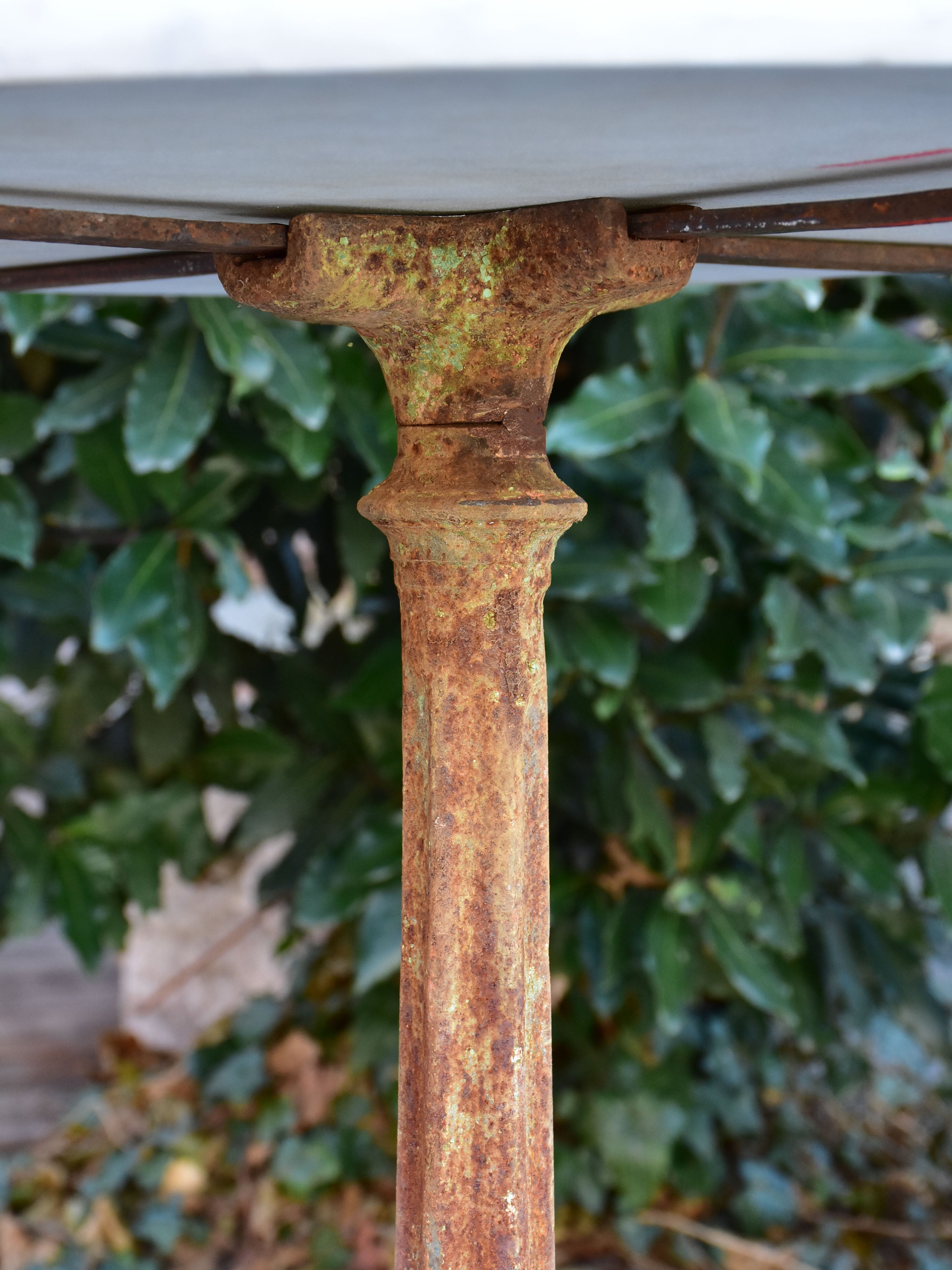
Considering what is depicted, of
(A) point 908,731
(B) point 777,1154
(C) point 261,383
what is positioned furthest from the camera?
(B) point 777,1154

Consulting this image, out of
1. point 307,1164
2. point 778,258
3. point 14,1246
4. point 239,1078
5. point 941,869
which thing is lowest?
point 14,1246

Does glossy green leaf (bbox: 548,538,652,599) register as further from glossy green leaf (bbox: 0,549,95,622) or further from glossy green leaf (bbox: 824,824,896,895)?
glossy green leaf (bbox: 0,549,95,622)

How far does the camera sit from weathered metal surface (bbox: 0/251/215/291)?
2.04 ft

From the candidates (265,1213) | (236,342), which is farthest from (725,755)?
(265,1213)

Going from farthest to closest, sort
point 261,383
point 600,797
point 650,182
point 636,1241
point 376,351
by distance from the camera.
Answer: point 636,1241, point 600,797, point 261,383, point 376,351, point 650,182

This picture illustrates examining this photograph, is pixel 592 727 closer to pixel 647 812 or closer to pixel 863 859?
pixel 647 812

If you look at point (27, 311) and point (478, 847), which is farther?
point (27, 311)

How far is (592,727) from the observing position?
1.70m

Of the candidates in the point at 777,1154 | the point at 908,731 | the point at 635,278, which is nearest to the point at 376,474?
the point at 908,731

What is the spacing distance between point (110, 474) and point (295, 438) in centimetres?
25

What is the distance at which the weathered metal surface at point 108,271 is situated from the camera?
2.04 ft

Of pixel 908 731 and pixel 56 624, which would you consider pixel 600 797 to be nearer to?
pixel 908 731

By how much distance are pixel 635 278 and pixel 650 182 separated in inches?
3.2

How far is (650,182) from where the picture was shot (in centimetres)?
47
